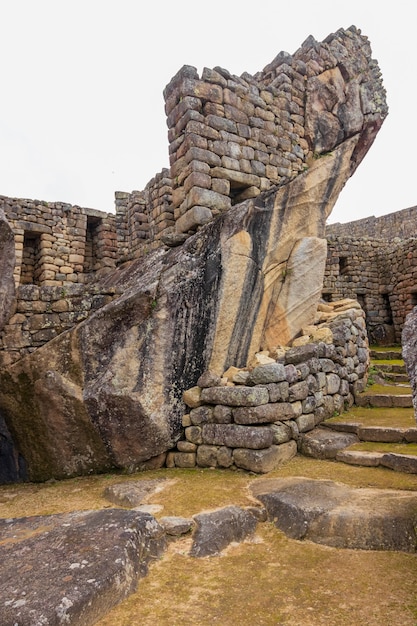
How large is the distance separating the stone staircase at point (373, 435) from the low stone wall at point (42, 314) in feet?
12.7

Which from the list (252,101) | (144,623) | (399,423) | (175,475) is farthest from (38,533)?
(252,101)

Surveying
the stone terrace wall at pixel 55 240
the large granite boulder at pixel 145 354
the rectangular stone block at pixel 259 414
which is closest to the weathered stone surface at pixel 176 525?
the rectangular stone block at pixel 259 414

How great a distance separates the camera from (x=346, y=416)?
7289 millimetres

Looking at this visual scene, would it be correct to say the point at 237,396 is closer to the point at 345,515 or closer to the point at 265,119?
the point at 345,515

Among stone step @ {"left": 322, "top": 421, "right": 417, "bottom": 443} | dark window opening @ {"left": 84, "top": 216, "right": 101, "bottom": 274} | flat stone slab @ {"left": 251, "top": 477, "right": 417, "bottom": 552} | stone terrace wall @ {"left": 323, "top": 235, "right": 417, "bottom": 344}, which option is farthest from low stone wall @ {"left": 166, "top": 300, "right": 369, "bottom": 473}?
stone terrace wall @ {"left": 323, "top": 235, "right": 417, "bottom": 344}

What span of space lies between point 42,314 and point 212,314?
2588 mm

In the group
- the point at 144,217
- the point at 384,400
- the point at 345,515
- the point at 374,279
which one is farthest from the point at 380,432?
the point at 374,279

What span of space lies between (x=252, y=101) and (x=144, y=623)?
8056 millimetres

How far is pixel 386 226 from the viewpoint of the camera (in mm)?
22719

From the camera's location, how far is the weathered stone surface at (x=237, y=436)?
225 inches

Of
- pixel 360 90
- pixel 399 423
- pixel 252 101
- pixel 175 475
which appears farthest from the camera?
pixel 360 90

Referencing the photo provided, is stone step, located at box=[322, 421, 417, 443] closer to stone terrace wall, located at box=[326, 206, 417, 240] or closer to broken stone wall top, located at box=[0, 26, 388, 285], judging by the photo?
broken stone wall top, located at box=[0, 26, 388, 285]

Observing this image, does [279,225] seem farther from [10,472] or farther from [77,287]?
[10,472]

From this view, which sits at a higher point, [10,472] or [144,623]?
[144,623]
